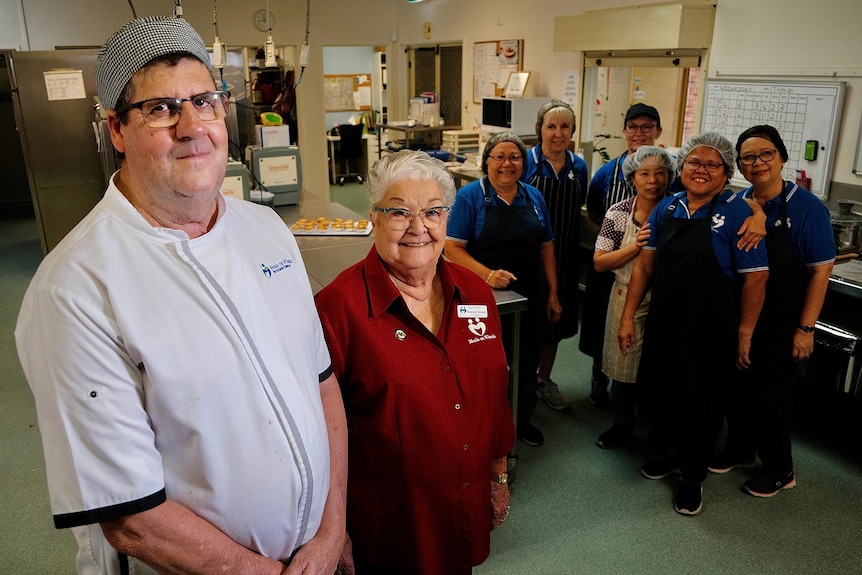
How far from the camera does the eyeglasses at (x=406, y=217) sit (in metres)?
1.61

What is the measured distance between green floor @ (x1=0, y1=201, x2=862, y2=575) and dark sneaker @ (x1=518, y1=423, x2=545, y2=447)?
37 millimetres

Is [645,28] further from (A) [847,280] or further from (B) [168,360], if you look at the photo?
(B) [168,360]

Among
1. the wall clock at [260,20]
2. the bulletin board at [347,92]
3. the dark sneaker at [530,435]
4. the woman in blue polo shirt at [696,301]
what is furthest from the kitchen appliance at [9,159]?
the woman in blue polo shirt at [696,301]

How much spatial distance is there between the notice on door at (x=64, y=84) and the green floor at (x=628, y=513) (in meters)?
2.80

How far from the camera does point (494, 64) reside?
21.3 feet

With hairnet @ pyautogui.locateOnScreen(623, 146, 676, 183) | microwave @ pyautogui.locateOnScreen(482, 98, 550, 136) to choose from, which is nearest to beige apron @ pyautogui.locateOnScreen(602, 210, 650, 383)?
hairnet @ pyautogui.locateOnScreen(623, 146, 676, 183)

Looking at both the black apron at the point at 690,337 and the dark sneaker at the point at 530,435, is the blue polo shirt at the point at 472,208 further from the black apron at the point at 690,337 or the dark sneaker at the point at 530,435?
the dark sneaker at the point at 530,435

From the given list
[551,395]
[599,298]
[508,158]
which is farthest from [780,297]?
[551,395]

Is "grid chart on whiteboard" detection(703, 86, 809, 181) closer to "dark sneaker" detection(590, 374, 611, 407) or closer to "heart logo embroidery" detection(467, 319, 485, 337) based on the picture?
"dark sneaker" detection(590, 374, 611, 407)

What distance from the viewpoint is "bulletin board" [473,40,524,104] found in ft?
19.9

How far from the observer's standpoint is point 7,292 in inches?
208

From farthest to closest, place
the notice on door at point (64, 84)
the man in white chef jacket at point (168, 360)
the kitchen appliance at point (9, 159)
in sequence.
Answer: the kitchen appliance at point (9, 159), the notice on door at point (64, 84), the man in white chef jacket at point (168, 360)

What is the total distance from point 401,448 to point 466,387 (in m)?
0.21

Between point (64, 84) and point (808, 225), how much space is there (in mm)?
5164
